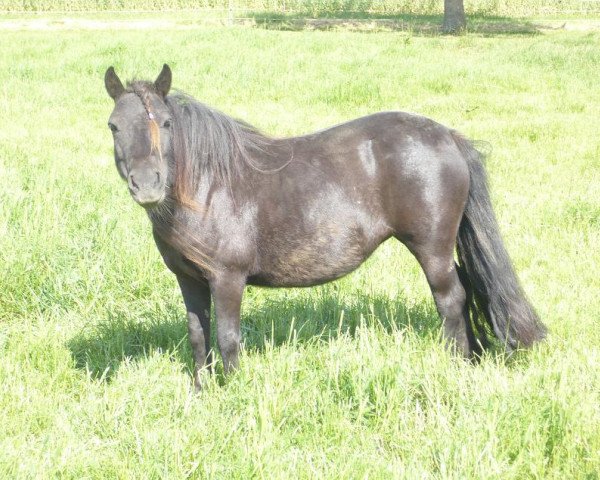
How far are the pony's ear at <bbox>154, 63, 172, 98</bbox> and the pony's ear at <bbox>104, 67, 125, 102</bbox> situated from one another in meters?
0.16

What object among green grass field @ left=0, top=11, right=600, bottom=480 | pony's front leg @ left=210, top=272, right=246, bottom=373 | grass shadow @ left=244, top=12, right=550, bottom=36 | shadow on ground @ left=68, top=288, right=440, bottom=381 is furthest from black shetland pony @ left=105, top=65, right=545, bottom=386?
grass shadow @ left=244, top=12, right=550, bottom=36

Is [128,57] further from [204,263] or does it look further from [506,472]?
[506,472]

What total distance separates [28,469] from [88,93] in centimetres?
976

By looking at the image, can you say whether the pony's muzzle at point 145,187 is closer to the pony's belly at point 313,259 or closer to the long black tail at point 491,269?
the pony's belly at point 313,259

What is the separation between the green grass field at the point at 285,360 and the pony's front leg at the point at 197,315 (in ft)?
0.42

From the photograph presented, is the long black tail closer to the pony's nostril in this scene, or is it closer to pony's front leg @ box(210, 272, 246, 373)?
pony's front leg @ box(210, 272, 246, 373)

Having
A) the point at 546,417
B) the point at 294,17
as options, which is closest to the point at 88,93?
the point at 546,417

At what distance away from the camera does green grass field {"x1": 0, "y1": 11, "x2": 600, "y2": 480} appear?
267 cm

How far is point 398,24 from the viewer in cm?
2469

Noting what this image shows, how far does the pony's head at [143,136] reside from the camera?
2836mm

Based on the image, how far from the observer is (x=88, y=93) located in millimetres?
11398

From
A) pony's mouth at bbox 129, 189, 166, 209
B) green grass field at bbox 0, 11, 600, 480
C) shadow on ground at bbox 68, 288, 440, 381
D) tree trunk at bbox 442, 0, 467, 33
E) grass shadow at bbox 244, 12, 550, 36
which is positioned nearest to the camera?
green grass field at bbox 0, 11, 600, 480

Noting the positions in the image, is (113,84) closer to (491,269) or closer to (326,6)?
(491,269)

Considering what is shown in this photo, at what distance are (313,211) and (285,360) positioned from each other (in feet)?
2.48
